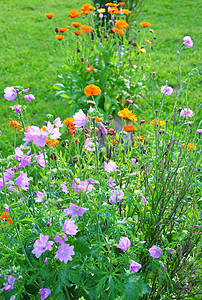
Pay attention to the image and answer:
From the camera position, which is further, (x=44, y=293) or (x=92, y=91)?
(x=92, y=91)

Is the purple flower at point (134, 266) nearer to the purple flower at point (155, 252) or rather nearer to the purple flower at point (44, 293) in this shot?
the purple flower at point (155, 252)

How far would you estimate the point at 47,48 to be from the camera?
588 centimetres

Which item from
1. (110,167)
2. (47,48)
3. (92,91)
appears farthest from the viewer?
(47,48)

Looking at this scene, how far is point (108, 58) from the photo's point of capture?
3.19m

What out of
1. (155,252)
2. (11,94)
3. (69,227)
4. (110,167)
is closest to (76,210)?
(69,227)

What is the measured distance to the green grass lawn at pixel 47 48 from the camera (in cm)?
417

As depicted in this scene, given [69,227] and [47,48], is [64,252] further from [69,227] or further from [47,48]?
[47,48]

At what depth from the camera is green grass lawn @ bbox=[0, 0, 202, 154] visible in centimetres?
417

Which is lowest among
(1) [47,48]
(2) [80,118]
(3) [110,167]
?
(1) [47,48]

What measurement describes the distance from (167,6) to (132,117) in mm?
7086

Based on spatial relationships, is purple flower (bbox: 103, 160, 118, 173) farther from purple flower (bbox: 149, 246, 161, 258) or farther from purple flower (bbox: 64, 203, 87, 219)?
purple flower (bbox: 149, 246, 161, 258)

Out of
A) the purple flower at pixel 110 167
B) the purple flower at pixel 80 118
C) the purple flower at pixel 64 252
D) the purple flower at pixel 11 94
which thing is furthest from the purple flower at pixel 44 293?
the purple flower at pixel 11 94

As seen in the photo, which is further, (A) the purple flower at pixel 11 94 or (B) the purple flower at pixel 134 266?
(A) the purple flower at pixel 11 94

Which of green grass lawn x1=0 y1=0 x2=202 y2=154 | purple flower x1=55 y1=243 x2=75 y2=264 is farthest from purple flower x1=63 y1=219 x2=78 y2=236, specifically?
green grass lawn x1=0 y1=0 x2=202 y2=154
